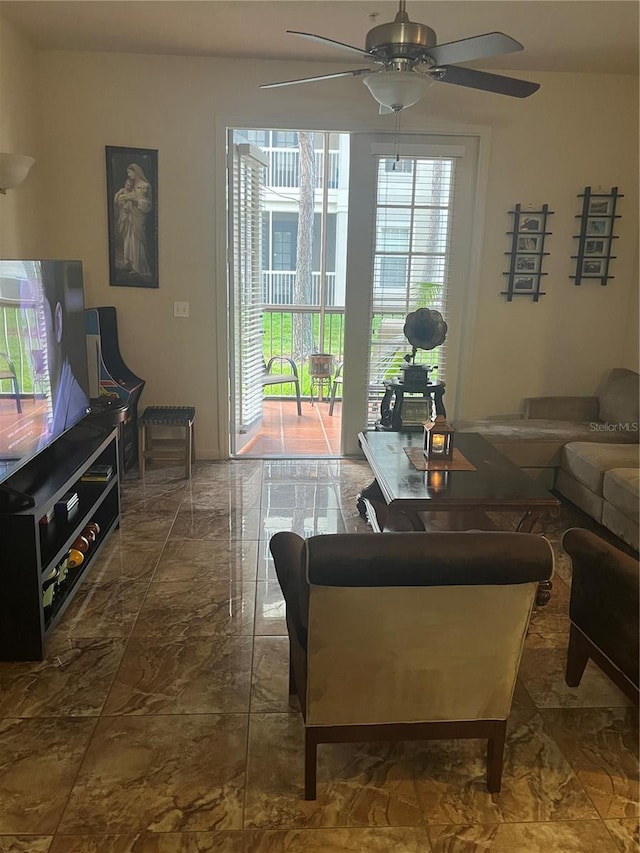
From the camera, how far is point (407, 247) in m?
4.75

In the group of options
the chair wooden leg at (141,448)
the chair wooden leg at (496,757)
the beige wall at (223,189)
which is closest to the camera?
the chair wooden leg at (496,757)

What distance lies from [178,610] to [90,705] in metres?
0.66

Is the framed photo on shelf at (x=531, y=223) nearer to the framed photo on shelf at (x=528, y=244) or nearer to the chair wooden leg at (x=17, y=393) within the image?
the framed photo on shelf at (x=528, y=244)

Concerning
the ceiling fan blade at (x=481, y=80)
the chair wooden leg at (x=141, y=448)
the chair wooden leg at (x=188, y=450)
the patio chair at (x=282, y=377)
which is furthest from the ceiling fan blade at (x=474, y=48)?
the patio chair at (x=282, y=377)

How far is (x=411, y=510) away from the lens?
2736mm

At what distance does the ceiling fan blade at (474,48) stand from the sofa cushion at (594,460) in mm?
2212

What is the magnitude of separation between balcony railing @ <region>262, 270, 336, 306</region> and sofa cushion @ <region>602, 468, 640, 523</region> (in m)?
4.44

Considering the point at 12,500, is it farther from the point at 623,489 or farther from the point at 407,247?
the point at 407,247

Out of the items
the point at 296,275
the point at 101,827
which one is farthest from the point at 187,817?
the point at 296,275

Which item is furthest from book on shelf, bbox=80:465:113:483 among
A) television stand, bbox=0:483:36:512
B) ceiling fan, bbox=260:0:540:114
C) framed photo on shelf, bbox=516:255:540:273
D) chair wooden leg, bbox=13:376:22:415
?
framed photo on shelf, bbox=516:255:540:273

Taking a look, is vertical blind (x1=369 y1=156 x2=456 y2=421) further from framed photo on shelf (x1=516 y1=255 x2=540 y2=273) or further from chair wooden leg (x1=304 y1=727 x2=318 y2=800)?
chair wooden leg (x1=304 y1=727 x2=318 y2=800)

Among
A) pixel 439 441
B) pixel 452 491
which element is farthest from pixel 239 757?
pixel 439 441

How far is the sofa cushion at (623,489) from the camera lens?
10.9 feet

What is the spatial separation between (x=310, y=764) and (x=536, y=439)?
2.83m
